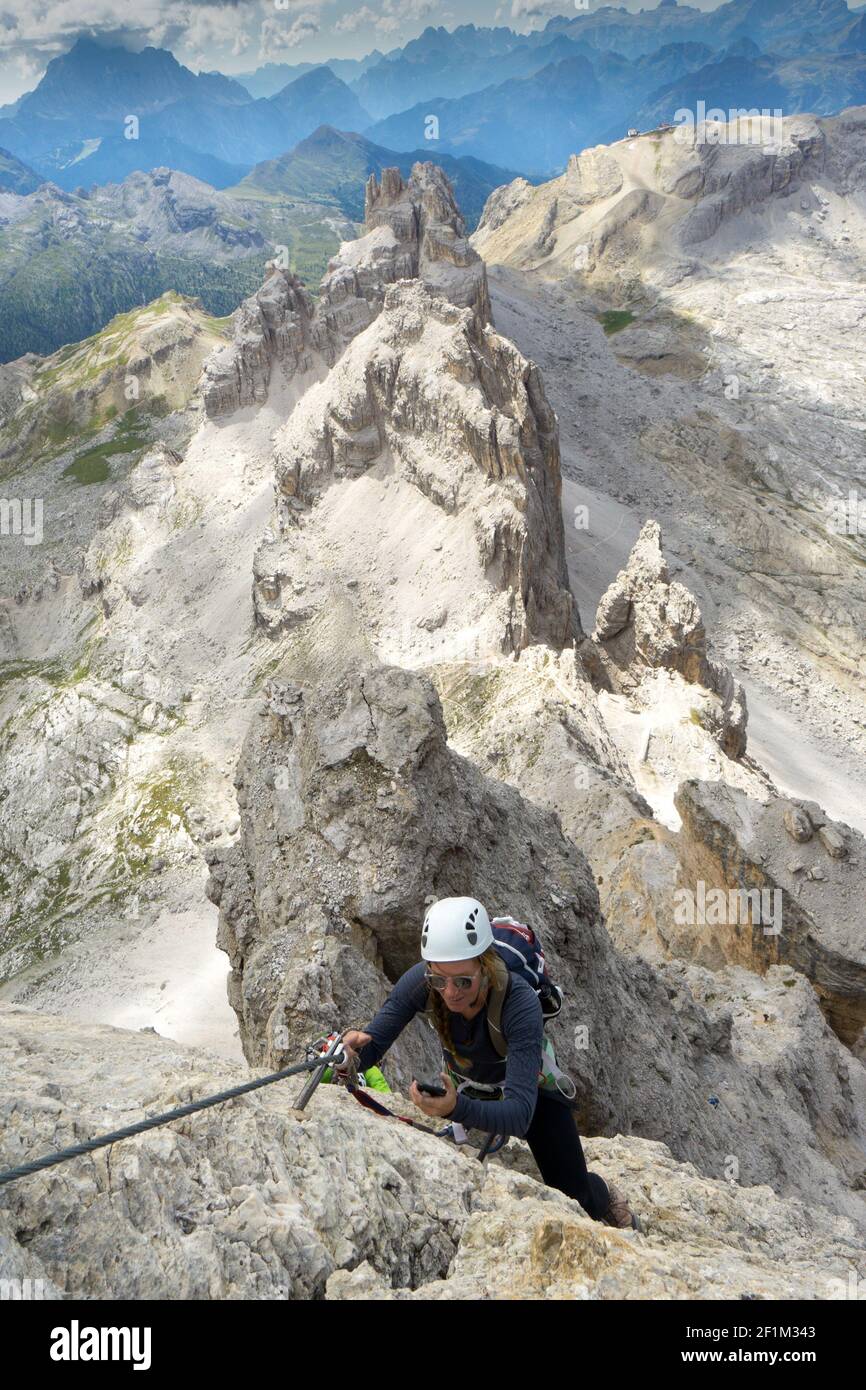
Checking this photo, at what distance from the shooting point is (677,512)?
98.4 metres

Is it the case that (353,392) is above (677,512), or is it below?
above

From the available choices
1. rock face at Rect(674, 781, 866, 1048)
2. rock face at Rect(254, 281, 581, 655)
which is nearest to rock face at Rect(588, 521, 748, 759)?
rock face at Rect(254, 281, 581, 655)

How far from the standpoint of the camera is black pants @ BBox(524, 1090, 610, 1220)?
935 cm

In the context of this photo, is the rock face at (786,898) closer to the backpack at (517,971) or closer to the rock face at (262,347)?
the backpack at (517,971)

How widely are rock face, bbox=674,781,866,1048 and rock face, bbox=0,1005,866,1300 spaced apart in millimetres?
17773

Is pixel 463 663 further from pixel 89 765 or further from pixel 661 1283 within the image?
pixel 661 1283

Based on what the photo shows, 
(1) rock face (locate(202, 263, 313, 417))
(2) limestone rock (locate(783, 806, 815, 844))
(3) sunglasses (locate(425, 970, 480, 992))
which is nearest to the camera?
(3) sunglasses (locate(425, 970, 480, 992))

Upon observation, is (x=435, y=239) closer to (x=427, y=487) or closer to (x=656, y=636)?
(x=427, y=487)

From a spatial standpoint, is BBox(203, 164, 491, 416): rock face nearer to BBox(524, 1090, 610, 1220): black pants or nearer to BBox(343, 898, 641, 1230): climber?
BBox(343, 898, 641, 1230): climber

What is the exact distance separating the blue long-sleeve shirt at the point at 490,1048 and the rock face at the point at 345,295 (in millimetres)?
86040

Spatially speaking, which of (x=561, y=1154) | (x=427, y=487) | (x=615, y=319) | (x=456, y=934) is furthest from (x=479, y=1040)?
(x=615, y=319)

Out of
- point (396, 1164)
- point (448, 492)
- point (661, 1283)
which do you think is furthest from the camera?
point (448, 492)

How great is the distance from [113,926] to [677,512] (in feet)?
243
